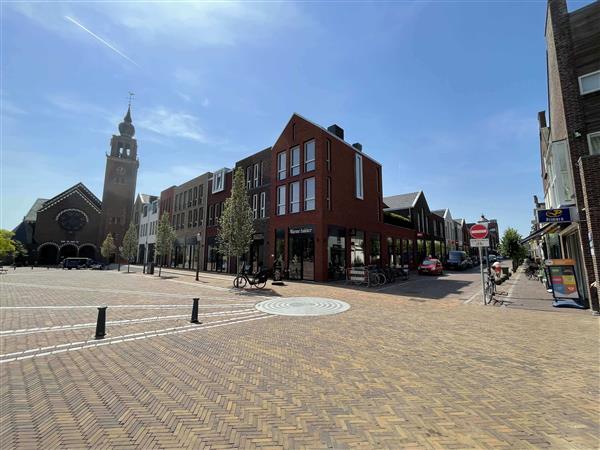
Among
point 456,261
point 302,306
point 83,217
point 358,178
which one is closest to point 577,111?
point 302,306

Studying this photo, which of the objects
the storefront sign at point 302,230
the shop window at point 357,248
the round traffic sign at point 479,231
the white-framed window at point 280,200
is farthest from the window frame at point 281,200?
the round traffic sign at point 479,231

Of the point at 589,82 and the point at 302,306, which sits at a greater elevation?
the point at 589,82

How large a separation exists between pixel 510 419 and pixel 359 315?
591 centimetres

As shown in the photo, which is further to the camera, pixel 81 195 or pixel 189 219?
pixel 81 195

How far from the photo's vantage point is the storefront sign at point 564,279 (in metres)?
10.7

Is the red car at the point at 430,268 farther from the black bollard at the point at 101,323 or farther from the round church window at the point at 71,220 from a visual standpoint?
the round church window at the point at 71,220

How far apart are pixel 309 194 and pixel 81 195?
57965 millimetres

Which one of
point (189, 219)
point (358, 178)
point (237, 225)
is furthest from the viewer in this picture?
point (189, 219)

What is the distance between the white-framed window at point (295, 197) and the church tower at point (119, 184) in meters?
50.1

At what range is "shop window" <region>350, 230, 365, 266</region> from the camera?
22984 mm

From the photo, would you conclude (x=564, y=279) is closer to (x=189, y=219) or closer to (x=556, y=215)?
(x=556, y=215)

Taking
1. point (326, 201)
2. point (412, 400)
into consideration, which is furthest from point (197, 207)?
point (412, 400)

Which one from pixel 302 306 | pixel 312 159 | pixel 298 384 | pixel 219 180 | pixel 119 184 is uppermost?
pixel 119 184

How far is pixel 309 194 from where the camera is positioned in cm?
2136
